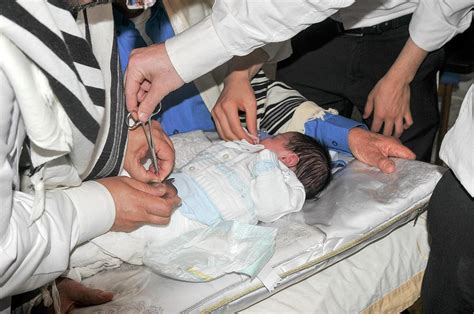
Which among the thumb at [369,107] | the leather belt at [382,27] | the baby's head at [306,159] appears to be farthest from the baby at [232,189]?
the leather belt at [382,27]

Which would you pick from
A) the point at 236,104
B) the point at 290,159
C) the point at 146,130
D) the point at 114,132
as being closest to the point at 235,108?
the point at 236,104

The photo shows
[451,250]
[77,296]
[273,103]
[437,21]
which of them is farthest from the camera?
[273,103]

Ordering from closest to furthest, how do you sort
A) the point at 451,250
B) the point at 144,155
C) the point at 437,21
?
1. the point at 451,250
2. the point at 144,155
3. the point at 437,21

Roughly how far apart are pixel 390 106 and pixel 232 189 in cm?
51

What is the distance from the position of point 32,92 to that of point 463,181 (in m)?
0.69

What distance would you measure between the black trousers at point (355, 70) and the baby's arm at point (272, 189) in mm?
418

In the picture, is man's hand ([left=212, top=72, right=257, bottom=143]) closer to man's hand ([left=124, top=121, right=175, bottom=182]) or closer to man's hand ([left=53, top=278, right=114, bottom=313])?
man's hand ([left=124, top=121, right=175, bottom=182])

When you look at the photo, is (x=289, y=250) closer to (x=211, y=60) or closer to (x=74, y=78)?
(x=211, y=60)

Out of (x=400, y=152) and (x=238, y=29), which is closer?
(x=238, y=29)

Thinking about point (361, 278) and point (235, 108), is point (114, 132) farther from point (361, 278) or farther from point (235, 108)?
point (361, 278)

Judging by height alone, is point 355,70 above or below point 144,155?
below

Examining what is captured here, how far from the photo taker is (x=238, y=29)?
3.80 feet

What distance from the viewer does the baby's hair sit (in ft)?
4.89

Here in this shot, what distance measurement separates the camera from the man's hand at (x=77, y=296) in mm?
1169
